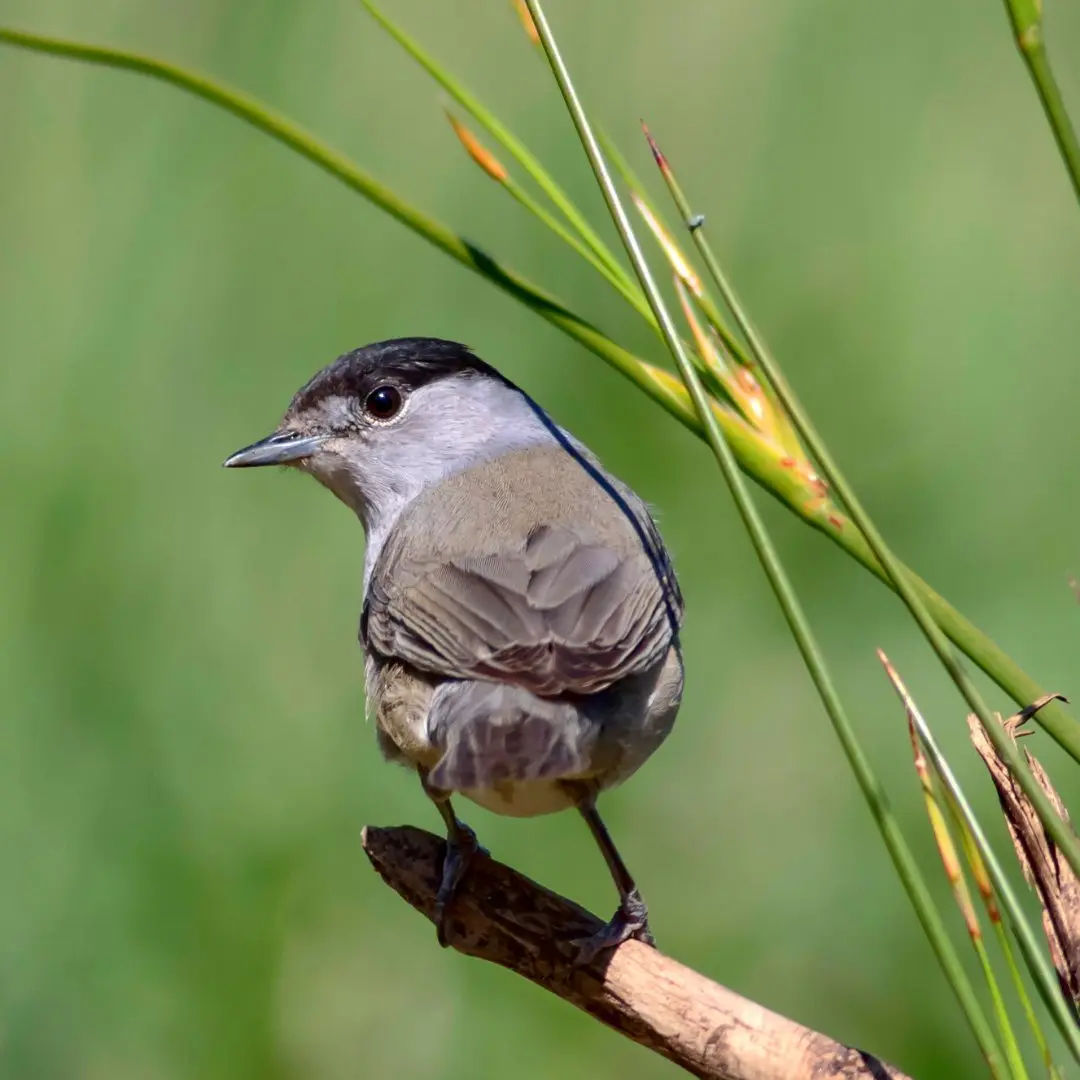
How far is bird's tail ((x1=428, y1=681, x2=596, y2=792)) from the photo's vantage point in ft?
7.14

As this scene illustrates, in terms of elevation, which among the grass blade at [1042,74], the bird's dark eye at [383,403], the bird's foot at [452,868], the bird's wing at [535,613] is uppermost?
the bird's dark eye at [383,403]

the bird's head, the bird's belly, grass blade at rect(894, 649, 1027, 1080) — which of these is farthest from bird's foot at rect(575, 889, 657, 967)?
the bird's head

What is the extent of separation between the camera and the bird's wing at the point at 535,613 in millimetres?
2379

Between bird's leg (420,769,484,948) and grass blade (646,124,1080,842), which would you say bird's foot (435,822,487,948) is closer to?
bird's leg (420,769,484,948)

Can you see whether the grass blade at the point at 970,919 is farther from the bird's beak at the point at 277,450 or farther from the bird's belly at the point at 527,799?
the bird's beak at the point at 277,450

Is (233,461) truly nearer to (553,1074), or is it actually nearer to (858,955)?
(553,1074)

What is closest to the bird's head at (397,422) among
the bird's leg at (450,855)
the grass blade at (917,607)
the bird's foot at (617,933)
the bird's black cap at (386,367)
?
the bird's black cap at (386,367)

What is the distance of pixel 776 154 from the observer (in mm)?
4066

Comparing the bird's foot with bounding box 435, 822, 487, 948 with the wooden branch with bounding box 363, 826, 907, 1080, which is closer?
the wooden branch with bounding box 363, 826, 907, 1080

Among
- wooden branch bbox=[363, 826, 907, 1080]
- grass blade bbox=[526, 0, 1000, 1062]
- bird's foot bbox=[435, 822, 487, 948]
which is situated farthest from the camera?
bird's foot bbox=[435, 822, 487, 948]

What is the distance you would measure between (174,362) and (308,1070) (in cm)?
176

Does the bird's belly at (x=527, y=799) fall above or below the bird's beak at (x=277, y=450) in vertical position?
below

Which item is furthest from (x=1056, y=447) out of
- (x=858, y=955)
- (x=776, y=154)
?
(x=858, y=955)

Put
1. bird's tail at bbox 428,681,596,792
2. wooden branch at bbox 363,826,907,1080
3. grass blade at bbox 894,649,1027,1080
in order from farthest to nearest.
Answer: bird's tail at bbox 428,681,596,792 < wooden branch at bbox 363,826,907,1080 < grass blade at bbox 894,649,1027,1080
